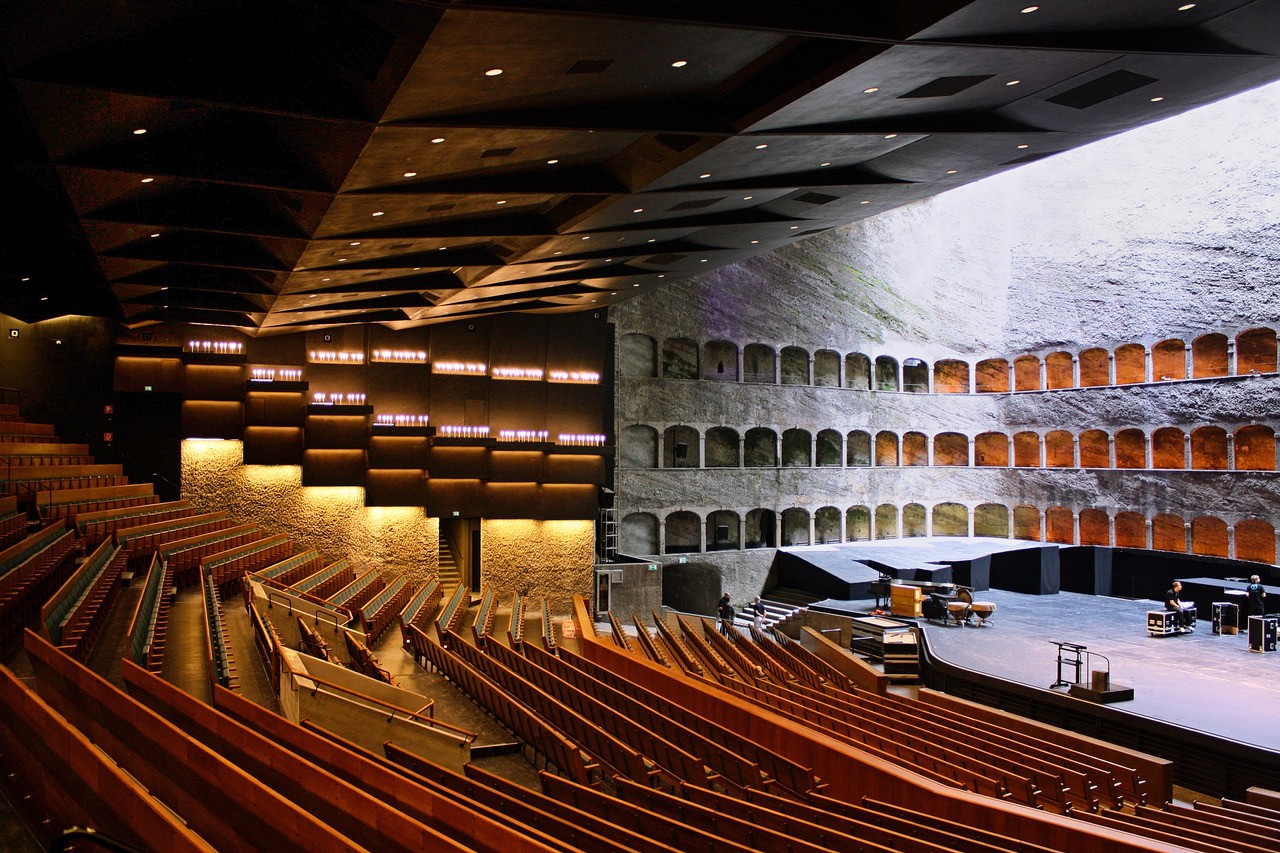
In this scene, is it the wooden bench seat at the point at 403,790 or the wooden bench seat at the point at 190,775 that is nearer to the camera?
the wooden bench seat at the point at 190,775

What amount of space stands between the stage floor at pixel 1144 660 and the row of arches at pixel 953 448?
6324mm

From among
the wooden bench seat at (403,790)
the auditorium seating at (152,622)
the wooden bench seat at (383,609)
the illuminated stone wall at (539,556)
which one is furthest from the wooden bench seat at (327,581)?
the wooden bench seat at (403,790)

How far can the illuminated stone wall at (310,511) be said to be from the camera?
66.7ft

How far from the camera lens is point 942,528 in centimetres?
3067

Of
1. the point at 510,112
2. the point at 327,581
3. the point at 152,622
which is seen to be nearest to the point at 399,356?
the point at 327,581

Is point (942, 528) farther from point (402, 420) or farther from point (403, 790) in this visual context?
point (403, 790)

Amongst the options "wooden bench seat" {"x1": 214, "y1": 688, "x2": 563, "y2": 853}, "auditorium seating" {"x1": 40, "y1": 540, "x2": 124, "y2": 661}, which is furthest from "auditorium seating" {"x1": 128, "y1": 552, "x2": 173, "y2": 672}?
"wooden bench seat" {"x1": 214, "y1": 688, "x2": 563, "y2": 853}

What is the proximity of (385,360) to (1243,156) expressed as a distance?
77.2 ft

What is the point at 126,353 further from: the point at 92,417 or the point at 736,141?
the point at 736,141

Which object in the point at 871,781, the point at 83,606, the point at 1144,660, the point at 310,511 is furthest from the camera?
the point at 310,511

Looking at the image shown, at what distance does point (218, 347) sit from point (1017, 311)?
23.8 meters

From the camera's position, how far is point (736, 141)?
8.93m

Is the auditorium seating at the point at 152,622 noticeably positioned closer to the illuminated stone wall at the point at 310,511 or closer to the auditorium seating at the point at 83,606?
the auditorium seating at the point at 83,606

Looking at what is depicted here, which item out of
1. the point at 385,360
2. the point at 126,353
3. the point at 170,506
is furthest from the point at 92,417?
the point at 385,360
